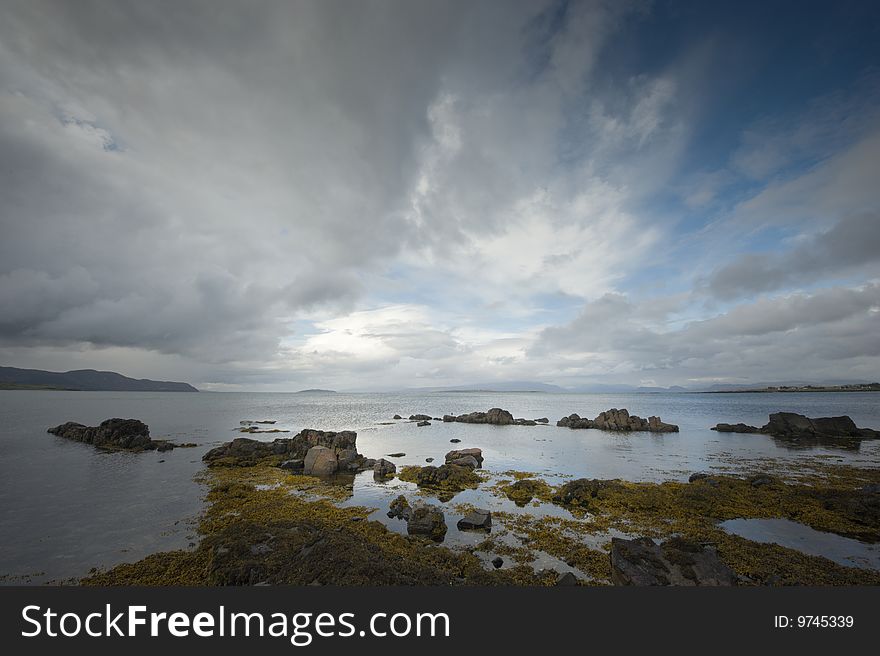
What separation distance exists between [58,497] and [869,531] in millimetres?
47853

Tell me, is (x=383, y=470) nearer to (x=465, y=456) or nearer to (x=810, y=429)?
(x=465, y=456)

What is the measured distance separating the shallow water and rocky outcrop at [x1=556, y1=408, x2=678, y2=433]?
50.9 meters

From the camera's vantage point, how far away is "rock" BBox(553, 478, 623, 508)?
2242 centimetres

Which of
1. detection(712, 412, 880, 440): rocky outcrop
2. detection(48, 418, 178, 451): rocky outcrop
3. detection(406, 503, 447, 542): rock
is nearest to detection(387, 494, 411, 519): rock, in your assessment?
detection(406, 503, 447, 542): rock

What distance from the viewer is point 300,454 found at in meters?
38.8

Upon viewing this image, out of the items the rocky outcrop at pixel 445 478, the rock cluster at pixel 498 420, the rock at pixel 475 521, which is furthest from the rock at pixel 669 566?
the rock cluster at pixel 498 420

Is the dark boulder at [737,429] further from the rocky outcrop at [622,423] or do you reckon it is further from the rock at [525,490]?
the rock at [525,490]

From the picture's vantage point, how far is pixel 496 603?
7723mm

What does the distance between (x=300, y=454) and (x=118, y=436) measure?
2782 cm

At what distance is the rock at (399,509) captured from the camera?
65.2 feet

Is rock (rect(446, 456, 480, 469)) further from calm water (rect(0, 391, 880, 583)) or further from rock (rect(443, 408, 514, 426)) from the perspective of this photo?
rock (rect(443, 408, 514, 426))

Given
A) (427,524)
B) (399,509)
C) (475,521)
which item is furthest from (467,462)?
(427,524)

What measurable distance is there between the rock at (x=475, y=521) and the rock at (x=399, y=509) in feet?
10.8

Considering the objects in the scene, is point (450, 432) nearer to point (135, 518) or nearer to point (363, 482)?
point (363, 482)
